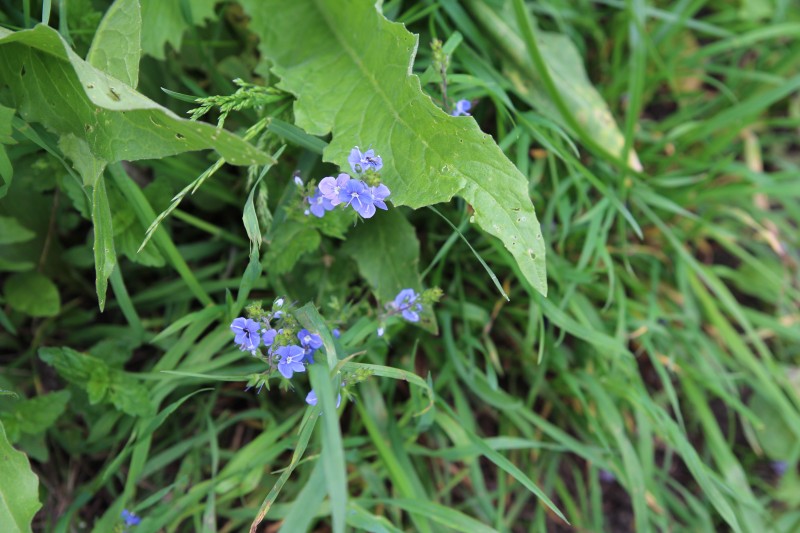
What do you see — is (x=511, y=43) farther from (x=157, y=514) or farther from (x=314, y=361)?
(x=157, y=514)

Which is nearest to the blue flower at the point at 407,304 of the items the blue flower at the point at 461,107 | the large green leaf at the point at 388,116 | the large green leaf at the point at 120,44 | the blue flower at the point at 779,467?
the large green leaf at the point at 388,116

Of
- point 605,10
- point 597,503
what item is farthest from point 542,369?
point 605,10

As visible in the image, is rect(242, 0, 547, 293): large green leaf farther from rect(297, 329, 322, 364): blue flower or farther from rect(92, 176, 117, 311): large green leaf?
rect(92, 176, 117, 311): large green leaf

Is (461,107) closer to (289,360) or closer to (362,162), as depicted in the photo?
(362,162)

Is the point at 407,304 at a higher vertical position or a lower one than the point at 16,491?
higher

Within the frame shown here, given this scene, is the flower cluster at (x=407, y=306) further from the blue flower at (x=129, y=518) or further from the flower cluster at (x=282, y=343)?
the blue flower at (x=129, y=518)

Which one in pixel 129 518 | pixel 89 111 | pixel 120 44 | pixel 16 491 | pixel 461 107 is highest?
pixel 120 44

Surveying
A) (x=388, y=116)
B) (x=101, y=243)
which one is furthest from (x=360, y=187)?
(x=101, y=243)

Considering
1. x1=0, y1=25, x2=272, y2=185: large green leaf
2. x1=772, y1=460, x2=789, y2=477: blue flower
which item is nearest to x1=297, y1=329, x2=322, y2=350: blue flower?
x1=0, y1=25, x2=272, y2=185: large green leaf
